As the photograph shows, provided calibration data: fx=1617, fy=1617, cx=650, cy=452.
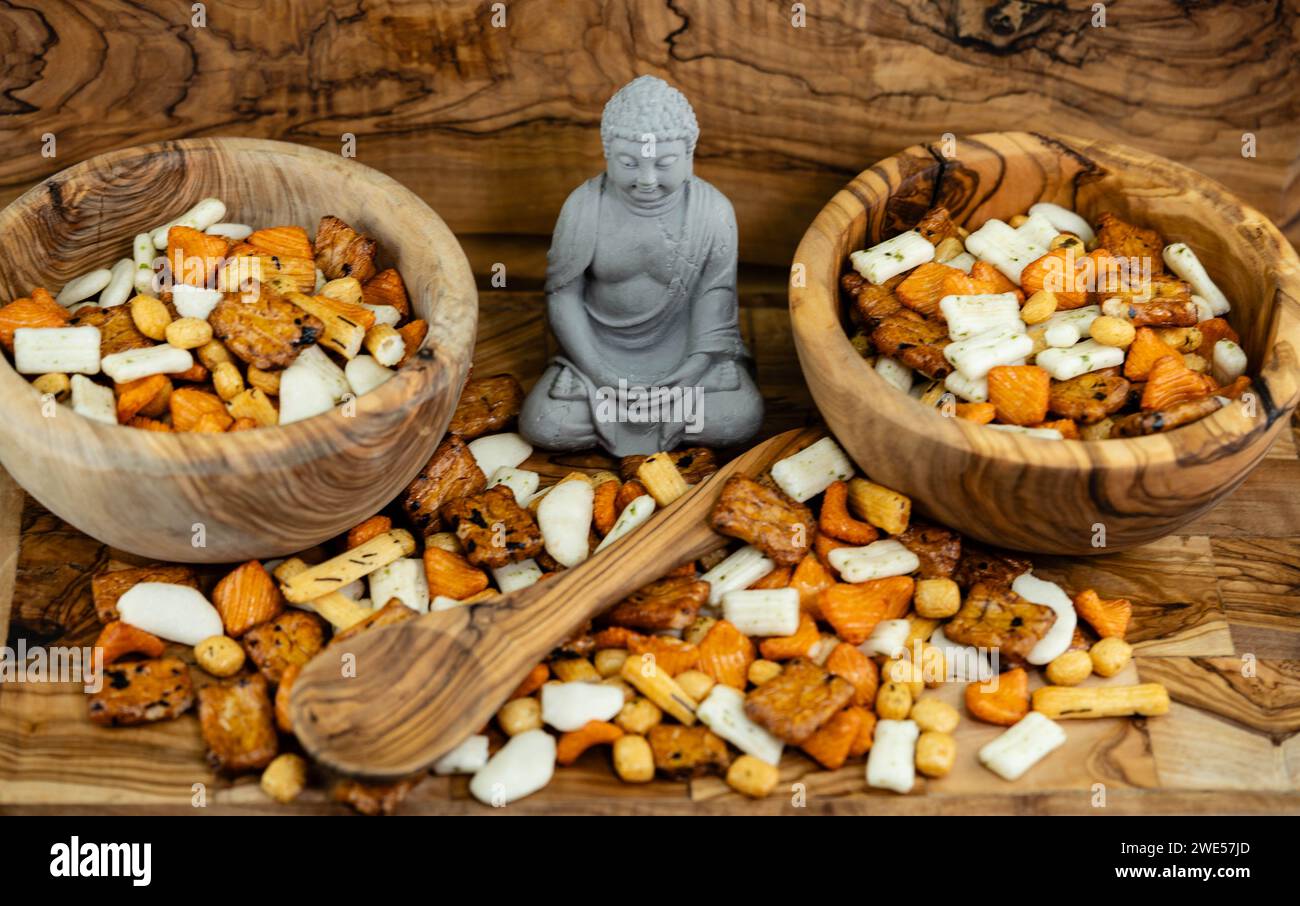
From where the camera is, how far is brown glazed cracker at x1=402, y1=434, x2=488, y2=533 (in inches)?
54.5

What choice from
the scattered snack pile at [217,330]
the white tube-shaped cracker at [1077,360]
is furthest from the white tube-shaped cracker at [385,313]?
the white tube-shaped cracker at [1077,360]

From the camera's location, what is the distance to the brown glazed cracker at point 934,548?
1.34m

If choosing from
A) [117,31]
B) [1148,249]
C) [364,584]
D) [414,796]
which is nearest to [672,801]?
[414,796]

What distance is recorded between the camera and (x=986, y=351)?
4.35ft

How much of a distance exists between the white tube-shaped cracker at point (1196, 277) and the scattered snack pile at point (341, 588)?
17.7 inches

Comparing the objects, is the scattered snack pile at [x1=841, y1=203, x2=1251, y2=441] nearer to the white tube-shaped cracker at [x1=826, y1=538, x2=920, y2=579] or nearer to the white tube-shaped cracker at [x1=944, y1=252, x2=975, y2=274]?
the white tube-shaped cracker at [x1=944, y1=252, x2=975, y2=274]

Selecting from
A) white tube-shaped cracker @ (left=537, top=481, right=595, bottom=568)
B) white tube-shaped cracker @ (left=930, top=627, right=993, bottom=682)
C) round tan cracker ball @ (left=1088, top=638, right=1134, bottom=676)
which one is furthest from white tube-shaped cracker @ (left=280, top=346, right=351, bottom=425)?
round tan cracker ball @ (left=1088, top=638, right=1134, bottom=676)

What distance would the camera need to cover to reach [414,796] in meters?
1.21

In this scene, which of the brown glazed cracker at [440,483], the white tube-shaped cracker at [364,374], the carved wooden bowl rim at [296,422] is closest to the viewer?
the carved wooden bowl rim at [296,422]

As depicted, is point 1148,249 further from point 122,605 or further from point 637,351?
point 122,605

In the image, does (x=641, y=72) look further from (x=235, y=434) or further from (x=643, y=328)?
(x=235, y=434)

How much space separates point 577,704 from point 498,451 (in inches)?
12.7

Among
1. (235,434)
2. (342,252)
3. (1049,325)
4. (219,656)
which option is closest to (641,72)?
(342,252)

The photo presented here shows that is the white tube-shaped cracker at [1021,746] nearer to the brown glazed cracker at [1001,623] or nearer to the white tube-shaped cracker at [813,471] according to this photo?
the brown glazed cracker at [1001,623]
